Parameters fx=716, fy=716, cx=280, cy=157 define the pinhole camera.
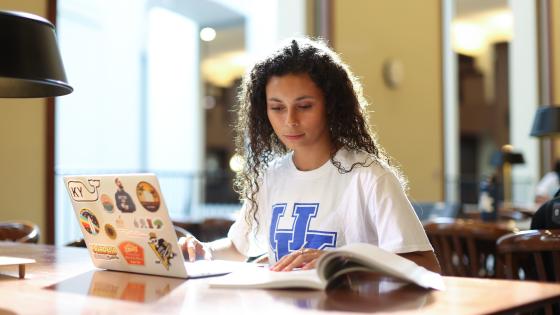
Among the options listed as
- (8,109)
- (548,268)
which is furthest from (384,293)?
(8,109)

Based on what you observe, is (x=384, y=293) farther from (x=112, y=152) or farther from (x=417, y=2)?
(x=112, y=152)

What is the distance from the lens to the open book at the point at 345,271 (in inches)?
47.6

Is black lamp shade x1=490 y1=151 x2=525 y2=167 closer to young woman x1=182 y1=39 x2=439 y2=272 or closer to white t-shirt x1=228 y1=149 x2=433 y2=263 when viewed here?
young woman x1=182 y1=39 x2=439 y2=272

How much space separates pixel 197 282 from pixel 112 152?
266 inches

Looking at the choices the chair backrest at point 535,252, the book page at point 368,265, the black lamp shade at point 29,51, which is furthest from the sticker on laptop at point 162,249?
the chair backrest at point 535,252

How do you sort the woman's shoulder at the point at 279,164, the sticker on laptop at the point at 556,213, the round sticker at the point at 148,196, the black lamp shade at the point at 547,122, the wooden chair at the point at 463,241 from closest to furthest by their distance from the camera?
the round sticker at the point at 148,196, the sticker on laptop at the point at 556,213, the woman's shoulder at the point at 279,164, the wooden chair at the point at 463,241, the black lamp shade at the point at 547,122

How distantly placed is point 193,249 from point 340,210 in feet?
1.26

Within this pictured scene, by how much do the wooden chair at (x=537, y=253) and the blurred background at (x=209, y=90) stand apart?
2.49 meters

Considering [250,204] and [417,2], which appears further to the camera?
[417,2]

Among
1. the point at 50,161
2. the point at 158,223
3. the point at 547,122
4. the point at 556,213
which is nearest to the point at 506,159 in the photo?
the point at 547,122

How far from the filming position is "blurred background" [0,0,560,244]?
3.94m

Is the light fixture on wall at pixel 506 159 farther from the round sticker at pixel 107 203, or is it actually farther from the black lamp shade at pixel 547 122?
the round sticker at pixel 107 203

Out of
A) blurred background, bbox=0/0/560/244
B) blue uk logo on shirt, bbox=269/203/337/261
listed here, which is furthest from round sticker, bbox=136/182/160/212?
blurred background, bbox=0/0/560/244

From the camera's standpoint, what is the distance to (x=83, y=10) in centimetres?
715
